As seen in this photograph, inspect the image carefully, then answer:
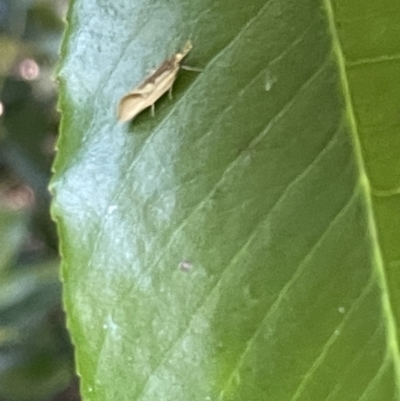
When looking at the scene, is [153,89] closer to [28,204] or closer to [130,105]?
[130,105]

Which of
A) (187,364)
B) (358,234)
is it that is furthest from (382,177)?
(187,364)

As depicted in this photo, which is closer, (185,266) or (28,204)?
(185,266)

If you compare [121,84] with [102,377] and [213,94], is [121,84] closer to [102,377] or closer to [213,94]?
[213,94]

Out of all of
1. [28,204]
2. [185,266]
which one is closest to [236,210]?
[185,266]

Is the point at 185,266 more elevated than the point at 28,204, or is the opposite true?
the point at 28,204

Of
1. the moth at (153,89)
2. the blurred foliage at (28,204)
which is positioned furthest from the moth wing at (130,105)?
the blurred foliage at (28,204)

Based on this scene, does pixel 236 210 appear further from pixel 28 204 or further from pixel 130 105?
pixel 28 204

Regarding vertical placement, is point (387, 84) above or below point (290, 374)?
above
